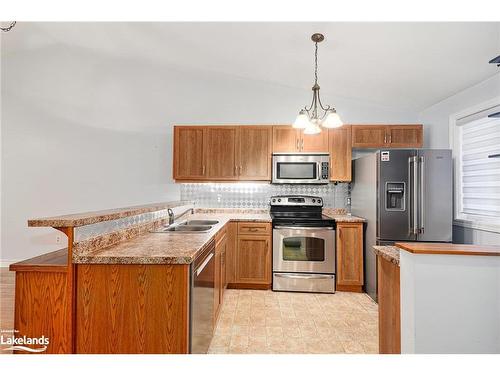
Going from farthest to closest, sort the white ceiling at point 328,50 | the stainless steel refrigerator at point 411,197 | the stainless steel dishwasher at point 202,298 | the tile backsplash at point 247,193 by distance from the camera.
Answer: the tile backsplash at point 247,193 < the stainless steel refrigerator at point 411,197 < the white ceiling at point 328,50 < the stainless steel dishwasher at point 202,298

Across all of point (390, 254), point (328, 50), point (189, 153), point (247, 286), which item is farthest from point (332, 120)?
point (247, 286)

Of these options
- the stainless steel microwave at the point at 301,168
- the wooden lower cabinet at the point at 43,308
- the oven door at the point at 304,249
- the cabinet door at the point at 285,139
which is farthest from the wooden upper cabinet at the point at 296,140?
the wooden lower cabinet at the point at 43,308

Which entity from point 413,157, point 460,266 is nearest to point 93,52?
point 413,157

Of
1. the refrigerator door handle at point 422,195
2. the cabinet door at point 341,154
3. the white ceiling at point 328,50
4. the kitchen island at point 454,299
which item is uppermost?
the white ceiling at point 328,50

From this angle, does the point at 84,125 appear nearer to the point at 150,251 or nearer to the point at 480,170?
the point at 150,251

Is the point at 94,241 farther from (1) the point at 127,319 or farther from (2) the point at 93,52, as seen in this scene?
(2) the point at 93,52

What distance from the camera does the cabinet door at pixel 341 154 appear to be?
147 inches

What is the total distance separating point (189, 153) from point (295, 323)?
98.1 inches

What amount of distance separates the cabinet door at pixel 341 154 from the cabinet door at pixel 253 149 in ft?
2.91

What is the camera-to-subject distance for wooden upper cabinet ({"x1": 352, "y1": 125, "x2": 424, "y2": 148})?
3.70 m

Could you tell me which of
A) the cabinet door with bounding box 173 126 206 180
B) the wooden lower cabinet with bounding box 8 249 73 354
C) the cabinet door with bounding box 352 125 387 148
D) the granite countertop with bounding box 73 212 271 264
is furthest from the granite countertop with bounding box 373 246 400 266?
the cabinet door with bounding box 173 126 206 180

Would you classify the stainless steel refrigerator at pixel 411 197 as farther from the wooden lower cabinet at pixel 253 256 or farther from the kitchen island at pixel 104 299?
the kitchen island at pixel 104 299

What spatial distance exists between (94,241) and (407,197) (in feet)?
10.2
